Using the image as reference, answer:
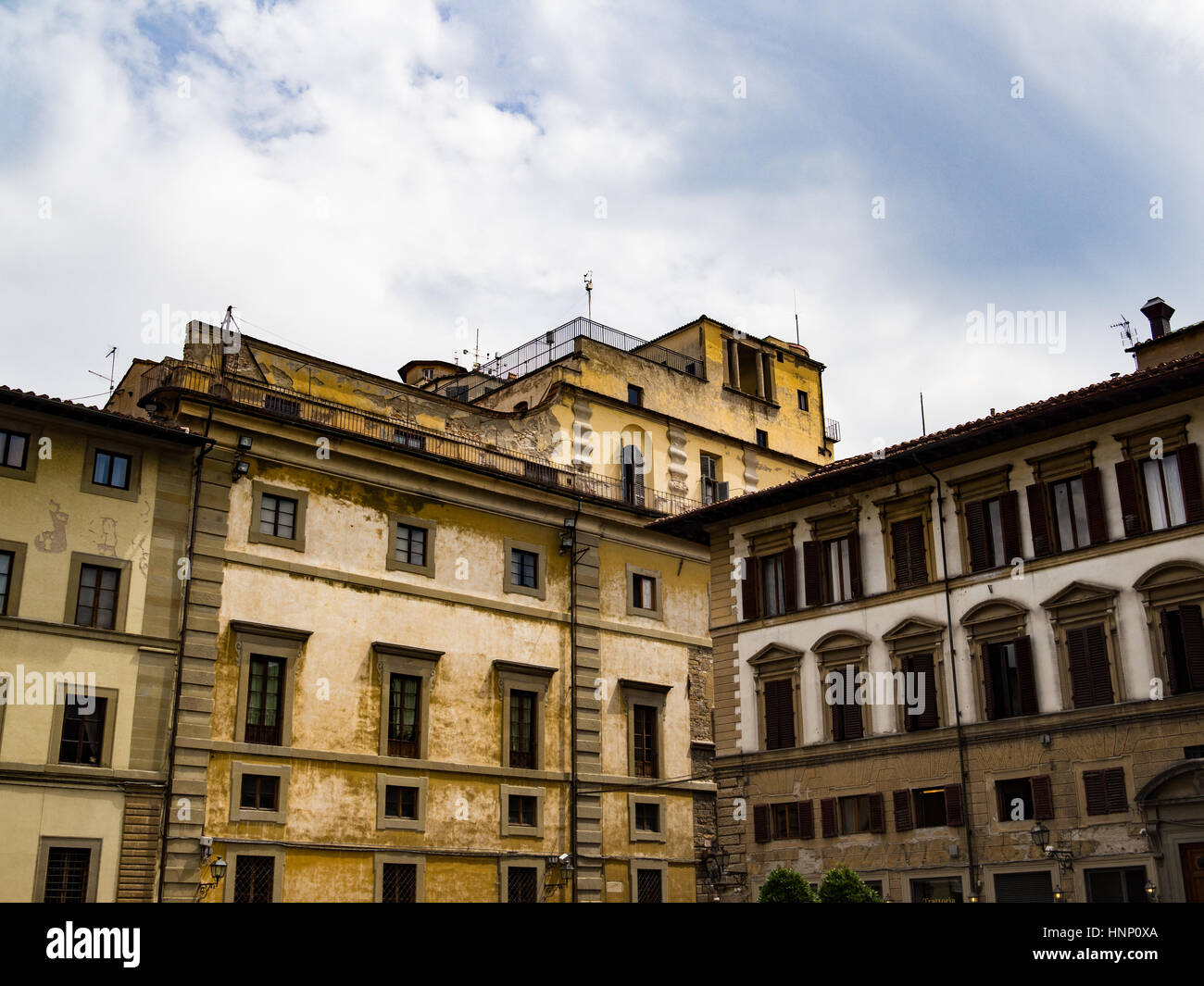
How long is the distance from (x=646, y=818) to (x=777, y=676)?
12.7 m

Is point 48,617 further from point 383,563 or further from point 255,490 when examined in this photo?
point 383,563

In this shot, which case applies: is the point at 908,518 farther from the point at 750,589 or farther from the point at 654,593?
the point at 654,593

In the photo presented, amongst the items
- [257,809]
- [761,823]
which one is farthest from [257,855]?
[761,823]

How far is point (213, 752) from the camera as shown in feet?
112

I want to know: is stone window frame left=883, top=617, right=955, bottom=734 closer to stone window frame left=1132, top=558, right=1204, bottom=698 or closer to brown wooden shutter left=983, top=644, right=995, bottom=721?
brown wooden shutter left=983, top=644, right=995, bottom=721

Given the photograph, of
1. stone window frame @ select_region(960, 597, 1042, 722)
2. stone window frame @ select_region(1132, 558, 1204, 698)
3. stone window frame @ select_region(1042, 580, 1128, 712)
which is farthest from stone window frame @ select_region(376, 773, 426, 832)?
stone window frame @ select_region(1132, 558, 1204, 698)

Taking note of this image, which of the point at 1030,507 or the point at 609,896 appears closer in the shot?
the point at 1030,507

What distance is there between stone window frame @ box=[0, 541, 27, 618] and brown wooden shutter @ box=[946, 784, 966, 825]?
74.4 feet

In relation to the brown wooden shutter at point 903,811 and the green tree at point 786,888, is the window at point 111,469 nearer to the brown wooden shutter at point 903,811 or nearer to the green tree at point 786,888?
the green tree at point 786,888

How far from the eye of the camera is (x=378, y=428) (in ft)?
134

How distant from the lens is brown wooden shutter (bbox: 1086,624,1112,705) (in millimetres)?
27094

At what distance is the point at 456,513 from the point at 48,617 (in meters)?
13.6
